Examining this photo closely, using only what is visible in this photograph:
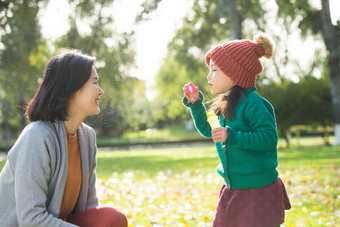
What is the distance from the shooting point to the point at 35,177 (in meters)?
2.25

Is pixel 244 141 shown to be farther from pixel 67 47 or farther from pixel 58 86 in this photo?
pixel 67 47

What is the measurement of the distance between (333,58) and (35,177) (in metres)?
15.8

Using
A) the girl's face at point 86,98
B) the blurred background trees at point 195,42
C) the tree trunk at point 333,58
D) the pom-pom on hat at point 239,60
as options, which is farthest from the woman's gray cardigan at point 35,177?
the tree trunk at point 333,58

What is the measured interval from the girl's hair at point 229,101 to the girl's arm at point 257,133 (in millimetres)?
126

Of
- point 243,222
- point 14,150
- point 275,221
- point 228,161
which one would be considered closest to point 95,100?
point 14,150

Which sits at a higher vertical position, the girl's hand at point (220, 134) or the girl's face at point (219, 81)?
the girl's face at point (219, 81)

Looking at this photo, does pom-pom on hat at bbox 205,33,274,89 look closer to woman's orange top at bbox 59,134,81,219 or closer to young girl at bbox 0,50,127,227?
young girl at bbox 0,50,127,227

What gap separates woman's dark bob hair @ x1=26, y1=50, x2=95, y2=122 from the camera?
96.7 inches

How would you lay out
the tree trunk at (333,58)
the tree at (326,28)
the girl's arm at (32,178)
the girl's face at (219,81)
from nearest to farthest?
the girl's arm at (32,178) < the girl's face at (219,81) < the tree trunk at (333,58) < the tree at (326,28)

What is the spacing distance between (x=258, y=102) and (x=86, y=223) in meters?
1.44

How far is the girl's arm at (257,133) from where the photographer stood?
2520mm

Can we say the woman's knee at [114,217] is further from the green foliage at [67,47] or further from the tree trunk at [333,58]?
the tree trunk at [333,58]

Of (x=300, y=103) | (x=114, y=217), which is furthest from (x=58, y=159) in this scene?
(x=300, y=103)

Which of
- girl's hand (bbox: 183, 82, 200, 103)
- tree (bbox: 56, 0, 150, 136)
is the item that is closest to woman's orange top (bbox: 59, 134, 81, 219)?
girl's hand (bbox: 183, 82, 200, 103)
